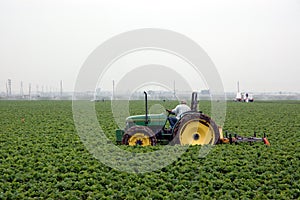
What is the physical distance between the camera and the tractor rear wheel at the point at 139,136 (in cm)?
1043

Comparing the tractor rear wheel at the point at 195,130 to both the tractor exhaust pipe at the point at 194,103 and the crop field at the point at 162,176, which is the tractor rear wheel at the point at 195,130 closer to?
the crop field at the point at 162,176

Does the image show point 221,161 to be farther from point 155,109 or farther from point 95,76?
point 95,76

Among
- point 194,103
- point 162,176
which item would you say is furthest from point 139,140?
point 162,176

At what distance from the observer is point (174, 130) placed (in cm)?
1032

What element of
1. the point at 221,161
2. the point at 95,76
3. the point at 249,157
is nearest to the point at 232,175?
the point at 221,161

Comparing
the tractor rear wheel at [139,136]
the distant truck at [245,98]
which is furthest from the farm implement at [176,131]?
the distant truck at [245,98]

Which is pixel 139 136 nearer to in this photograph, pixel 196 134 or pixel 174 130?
pixel 174 130

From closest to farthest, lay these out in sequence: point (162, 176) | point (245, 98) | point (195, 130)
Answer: point (162, 176)
point (195, 130)
point (245, 98)

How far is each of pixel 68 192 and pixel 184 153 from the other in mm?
3930

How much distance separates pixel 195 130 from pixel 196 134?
0.19 metres

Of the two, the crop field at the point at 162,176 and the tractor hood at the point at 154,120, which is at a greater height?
the tractor hood at the point at 154,120

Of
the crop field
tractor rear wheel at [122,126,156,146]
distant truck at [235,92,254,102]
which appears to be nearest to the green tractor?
tractor rear wheel at [122,126,156,146]

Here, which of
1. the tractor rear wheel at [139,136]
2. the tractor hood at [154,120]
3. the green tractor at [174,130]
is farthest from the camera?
the tractor hood at [154,120]

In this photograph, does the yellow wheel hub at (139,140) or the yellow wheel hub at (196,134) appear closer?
the yellow wheel hub at (196,134)
